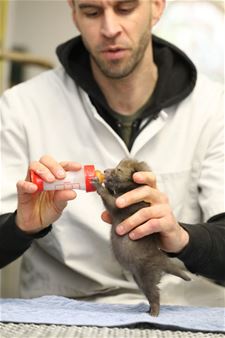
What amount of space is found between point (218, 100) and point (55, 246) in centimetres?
61

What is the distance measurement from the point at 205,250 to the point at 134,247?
0.19m

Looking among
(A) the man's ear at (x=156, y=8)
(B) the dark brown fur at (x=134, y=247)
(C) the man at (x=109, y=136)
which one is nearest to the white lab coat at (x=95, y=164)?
(C) the man at (x=109, y=136)

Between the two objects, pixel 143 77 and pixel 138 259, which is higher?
pixel 143 77

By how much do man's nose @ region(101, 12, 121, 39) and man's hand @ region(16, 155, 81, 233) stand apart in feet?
1.50

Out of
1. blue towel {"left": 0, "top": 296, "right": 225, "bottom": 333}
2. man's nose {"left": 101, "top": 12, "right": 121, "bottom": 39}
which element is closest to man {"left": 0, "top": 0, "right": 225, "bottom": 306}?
man's nose {"left": 101, "top": 12, "right": 121, "bottom": 39}

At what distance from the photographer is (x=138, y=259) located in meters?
1.01

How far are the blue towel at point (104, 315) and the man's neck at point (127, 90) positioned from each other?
625 mm

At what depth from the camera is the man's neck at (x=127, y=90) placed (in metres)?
1.52

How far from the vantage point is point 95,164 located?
1443 millimetres

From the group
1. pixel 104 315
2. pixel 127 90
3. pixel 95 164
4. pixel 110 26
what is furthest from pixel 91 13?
pixel 104 315

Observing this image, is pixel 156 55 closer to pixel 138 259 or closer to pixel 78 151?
pixel 78 151

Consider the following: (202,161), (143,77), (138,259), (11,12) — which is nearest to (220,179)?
(202,161)

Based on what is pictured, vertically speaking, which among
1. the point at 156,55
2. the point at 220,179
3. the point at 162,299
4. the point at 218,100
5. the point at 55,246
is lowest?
the point at 162,299

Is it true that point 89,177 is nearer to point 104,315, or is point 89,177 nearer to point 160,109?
point 104,315
